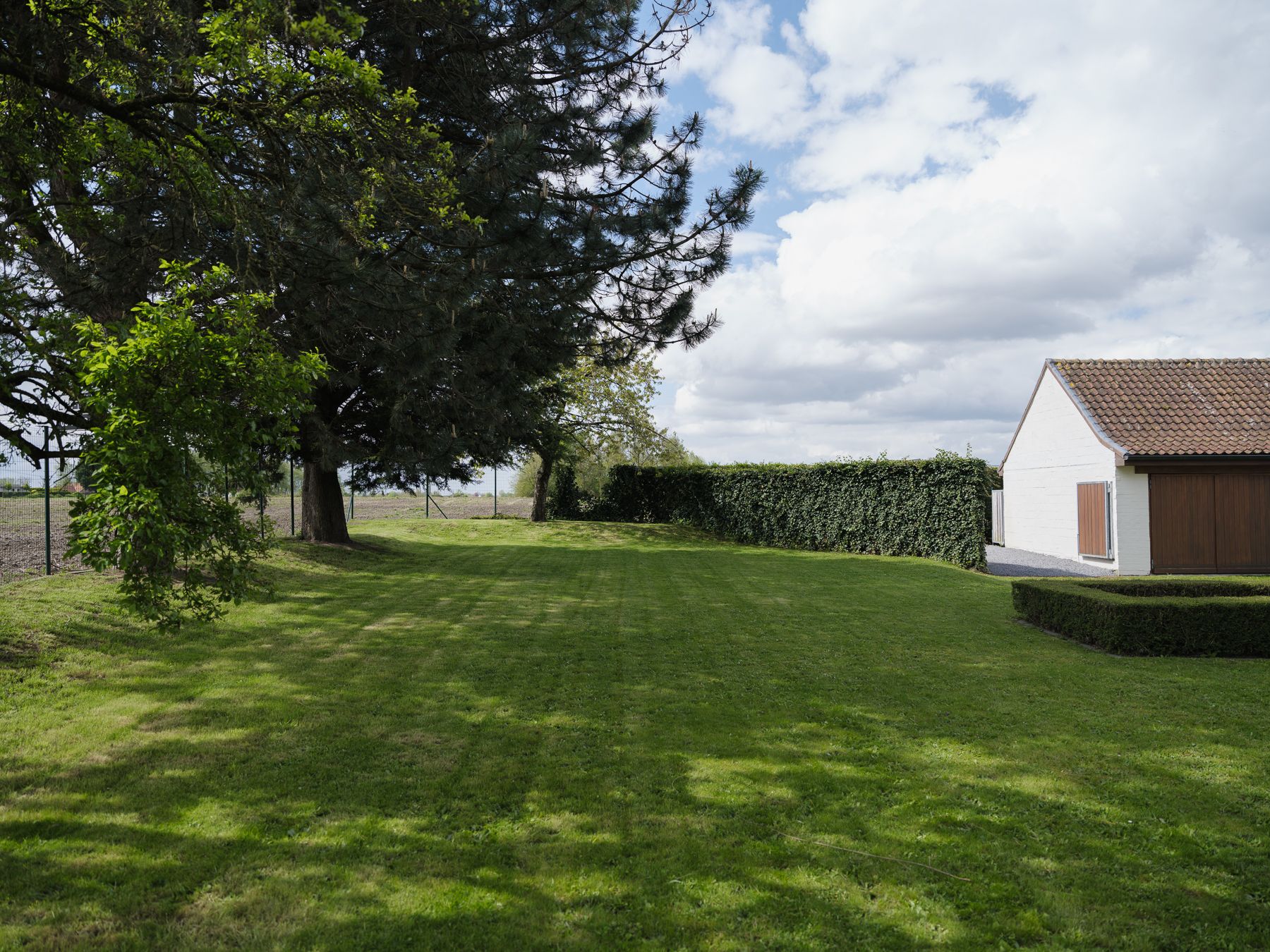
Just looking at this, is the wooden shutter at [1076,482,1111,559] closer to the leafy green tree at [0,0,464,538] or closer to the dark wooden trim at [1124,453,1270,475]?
the dark wooden trim at [1124,453,1270,475]

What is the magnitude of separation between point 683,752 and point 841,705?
6.16 ft

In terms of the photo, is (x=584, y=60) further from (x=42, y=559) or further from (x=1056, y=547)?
(x=1056, y=547)

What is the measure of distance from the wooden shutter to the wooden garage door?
0.95m

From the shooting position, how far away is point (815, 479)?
22.9 m

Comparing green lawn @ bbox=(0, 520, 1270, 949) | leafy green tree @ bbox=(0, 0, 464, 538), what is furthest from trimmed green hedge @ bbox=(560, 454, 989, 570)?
leafy green tree @ bbox=(0, 0, 464, 538)

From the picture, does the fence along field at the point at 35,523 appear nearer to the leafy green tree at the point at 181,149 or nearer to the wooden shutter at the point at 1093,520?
the leafy green tree at the point at 181,149

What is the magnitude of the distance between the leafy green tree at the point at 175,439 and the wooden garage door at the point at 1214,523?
19830mm

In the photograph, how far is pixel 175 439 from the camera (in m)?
4.73

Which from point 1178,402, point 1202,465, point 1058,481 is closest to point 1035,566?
point 1058,481

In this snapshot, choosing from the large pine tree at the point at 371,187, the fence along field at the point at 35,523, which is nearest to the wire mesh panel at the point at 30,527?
the fence along field at the point at 35,523

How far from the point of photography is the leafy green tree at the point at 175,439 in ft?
14.5

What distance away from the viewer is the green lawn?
130 inches

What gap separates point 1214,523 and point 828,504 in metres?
9.19

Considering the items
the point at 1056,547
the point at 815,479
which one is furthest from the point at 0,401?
→ the point at 1056,547
